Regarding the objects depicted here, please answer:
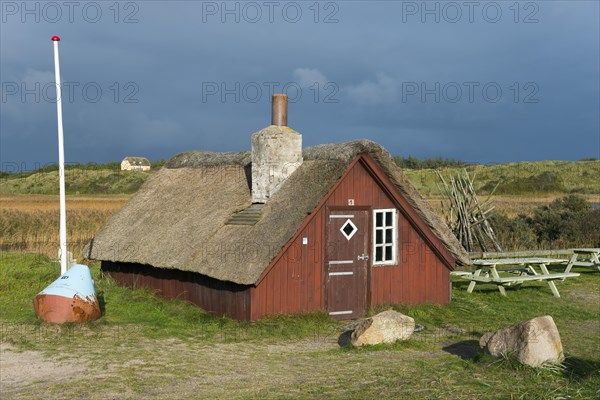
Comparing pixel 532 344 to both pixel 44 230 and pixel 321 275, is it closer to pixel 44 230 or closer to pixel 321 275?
pixel 321 275

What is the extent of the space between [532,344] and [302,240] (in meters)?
5.54

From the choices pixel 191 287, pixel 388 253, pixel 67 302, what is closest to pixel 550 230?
pixel 388 253

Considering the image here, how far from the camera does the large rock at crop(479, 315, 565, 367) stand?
31.7 feet

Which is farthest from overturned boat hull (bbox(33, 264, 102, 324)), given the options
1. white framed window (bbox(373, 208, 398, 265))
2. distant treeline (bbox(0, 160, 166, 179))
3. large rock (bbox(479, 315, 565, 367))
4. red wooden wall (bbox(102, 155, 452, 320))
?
distant treeline (bbox(0, 160, 166, 179))

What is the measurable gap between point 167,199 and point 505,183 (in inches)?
2469

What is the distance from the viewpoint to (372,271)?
15.1 m

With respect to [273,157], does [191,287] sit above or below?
below

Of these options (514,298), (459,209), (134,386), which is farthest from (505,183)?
(134,386)

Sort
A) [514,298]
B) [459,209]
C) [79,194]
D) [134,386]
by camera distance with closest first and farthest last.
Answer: [134,386]
[514,298]
[459,209]
[79,194]

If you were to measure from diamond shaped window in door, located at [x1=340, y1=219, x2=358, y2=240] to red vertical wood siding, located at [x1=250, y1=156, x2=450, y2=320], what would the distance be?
0.43m

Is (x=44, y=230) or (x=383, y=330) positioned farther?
(x=44, y=230)

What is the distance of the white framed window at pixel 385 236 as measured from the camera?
15.2 meters

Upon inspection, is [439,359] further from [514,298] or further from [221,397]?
[514,298]

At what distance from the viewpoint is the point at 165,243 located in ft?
53.1
